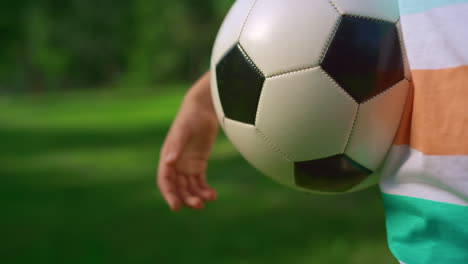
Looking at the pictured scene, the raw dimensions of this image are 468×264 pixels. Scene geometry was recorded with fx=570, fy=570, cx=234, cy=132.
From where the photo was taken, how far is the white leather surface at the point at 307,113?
3.68 feet

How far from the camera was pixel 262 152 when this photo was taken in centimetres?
125

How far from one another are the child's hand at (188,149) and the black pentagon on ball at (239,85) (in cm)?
27

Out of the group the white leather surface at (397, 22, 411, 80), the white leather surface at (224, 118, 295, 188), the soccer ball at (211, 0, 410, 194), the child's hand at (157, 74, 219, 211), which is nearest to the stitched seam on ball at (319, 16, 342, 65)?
the soccer ball at (211, 0, 410, 194)

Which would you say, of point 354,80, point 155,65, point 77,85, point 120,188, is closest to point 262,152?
point 354,80

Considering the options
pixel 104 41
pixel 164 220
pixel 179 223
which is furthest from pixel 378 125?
pixel 104 41

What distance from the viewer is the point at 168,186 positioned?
1592 mm

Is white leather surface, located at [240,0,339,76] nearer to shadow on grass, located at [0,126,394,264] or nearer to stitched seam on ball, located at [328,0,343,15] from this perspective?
stitched seam on ball, located at [328,0,343,15]

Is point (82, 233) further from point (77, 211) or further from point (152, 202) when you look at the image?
point (152, 202)

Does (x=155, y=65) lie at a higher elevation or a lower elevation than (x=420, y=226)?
lower

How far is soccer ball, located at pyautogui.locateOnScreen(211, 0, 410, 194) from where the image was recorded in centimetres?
111

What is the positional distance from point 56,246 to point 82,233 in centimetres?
21

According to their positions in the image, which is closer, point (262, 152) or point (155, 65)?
point (262, 152)

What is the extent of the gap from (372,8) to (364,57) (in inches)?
4.3

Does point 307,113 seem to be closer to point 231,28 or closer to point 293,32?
point 293,32
